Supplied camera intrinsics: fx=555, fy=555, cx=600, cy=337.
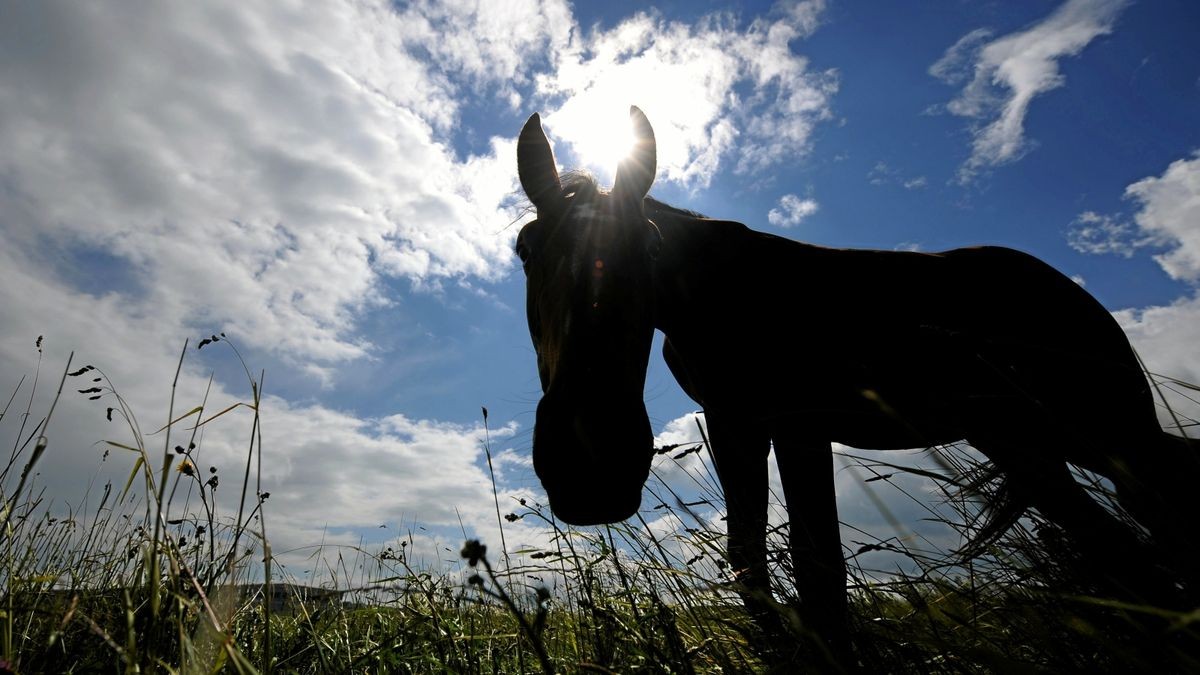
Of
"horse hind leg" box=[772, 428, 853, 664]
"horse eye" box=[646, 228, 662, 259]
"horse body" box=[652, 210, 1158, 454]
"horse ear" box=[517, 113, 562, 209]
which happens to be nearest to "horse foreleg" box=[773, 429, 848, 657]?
"horse hind leg" box=[772, 428, 853, 664]

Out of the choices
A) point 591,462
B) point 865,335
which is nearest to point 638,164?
point 865,335

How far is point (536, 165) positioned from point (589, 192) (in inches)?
18.0

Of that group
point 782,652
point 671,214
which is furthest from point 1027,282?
point 782,652

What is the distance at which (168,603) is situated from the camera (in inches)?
72.9

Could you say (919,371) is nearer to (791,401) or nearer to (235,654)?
(791,401)

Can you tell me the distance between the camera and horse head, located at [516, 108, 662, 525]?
2.18 metres

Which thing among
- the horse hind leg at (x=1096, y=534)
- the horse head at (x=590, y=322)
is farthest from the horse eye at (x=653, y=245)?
the horse hind leg at (x=1096, y=534)

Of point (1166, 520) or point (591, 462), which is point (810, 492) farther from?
point (1166, 520)

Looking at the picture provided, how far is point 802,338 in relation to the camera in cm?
342

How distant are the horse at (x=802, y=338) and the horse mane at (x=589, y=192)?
19mm

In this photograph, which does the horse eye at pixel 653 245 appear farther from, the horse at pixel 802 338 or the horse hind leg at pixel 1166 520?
the horse hind leg at pixel 1166 520

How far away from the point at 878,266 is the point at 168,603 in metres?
4.21

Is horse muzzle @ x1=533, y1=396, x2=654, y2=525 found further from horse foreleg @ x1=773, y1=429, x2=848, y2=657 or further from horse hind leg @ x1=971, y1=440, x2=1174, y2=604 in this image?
horse hind leg @ x1=971, y1=440, x2=1174, y2=604

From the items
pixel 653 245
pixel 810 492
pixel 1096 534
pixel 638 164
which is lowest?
pixel 1096 534
